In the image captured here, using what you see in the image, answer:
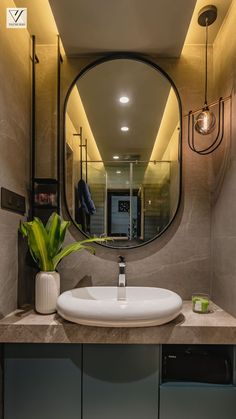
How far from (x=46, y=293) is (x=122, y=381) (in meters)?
0.55

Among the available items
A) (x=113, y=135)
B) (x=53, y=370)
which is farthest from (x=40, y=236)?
(x=113, y=135)

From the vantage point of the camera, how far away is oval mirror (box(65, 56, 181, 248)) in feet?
5.49

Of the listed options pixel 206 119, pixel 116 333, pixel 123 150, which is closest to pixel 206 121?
pixel 206 119

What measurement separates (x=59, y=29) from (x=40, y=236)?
1136 millimetres

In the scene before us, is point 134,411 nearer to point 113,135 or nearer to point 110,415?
point 110,415

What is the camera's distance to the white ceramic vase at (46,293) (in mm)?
1365

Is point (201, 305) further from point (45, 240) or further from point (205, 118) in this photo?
point (205, 118)

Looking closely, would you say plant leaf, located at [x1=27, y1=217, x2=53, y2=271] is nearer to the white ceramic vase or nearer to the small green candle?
the white ceramic vase

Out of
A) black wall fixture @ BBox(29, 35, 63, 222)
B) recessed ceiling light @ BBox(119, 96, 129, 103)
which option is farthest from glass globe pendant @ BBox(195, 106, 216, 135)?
black wall fixture @ BBox(29, 35, 63, 222)

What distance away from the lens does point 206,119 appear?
155cm

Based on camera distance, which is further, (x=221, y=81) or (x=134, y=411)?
(x=221, y=81)

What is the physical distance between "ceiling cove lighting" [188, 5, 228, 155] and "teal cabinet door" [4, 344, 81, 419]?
1.32 meters

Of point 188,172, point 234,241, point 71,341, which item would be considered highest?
point 188,172

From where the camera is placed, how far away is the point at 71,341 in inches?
47.8
